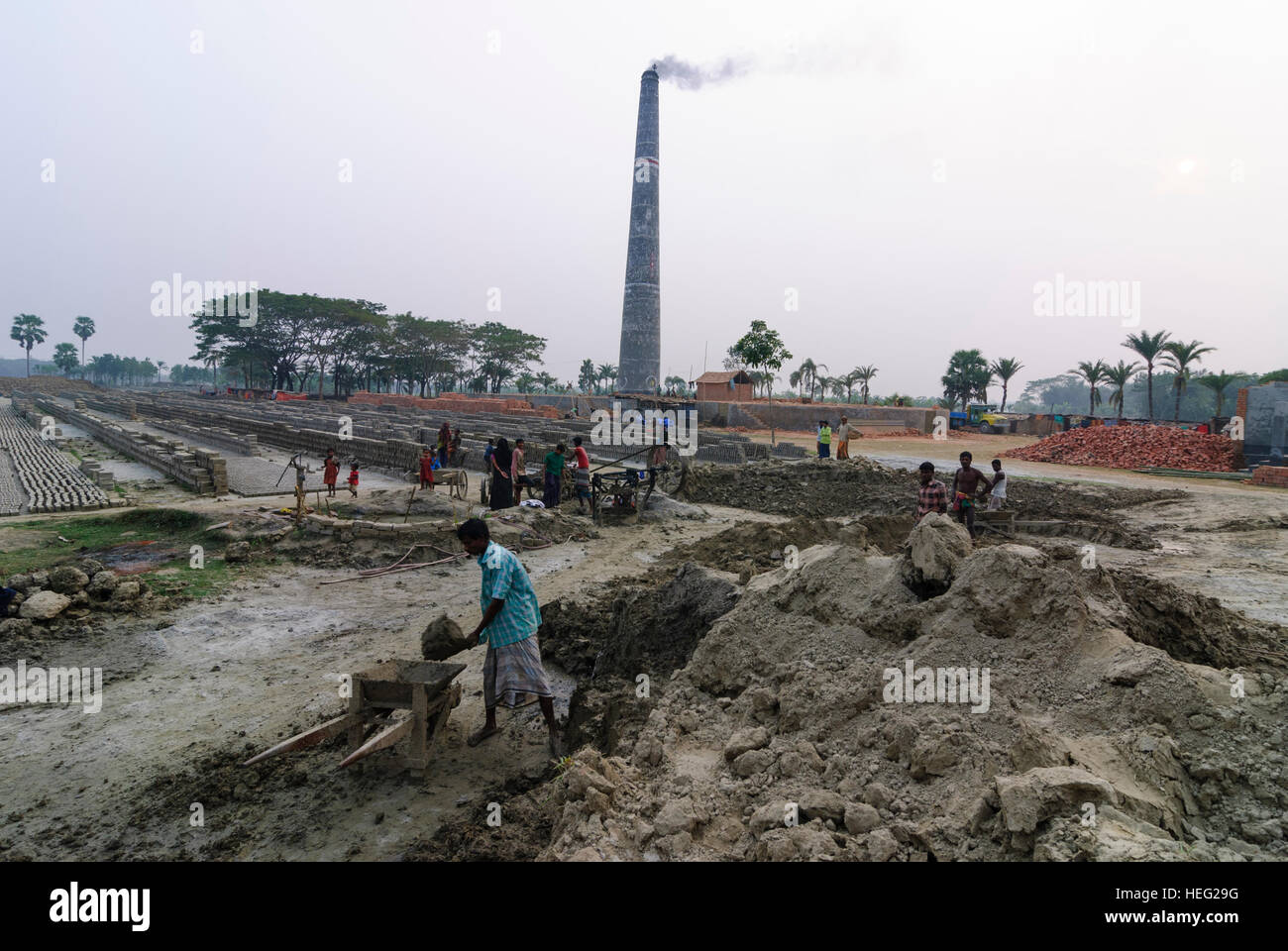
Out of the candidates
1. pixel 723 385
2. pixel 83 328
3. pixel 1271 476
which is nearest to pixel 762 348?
pixel 723 385

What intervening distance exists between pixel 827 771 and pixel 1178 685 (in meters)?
1.69

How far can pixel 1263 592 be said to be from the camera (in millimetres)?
7789

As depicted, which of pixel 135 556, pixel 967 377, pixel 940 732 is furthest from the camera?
pixel 967 377

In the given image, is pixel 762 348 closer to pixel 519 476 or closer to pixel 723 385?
pixel 723 385

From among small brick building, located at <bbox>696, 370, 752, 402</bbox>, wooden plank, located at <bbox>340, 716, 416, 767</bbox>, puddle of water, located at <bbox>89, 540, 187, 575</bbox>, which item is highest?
small brick building, located at <bbox>696, 370, 752, 402</bbox>

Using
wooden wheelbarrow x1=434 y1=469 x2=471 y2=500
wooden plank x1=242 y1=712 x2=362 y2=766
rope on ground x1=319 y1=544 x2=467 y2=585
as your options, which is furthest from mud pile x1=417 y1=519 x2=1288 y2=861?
wooden wheelbarrow x1=434 y1=469 x2=471 y2=500

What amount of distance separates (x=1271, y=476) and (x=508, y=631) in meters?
20.7

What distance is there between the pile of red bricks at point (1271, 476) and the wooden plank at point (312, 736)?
21293 mm

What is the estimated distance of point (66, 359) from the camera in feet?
372

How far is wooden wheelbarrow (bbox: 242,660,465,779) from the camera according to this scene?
3.80 meters

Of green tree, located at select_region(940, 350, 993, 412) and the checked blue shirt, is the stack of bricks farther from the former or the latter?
green tree, located at select_region(940, 350, 993, 412)

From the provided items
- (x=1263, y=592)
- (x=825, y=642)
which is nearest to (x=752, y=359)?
(x=1263, y=592)

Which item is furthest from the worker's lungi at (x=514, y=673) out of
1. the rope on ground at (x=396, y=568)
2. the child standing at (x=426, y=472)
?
the child standing at (x=426, y=472)

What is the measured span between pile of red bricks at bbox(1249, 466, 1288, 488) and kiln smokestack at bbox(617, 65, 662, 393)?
28.7 metres
